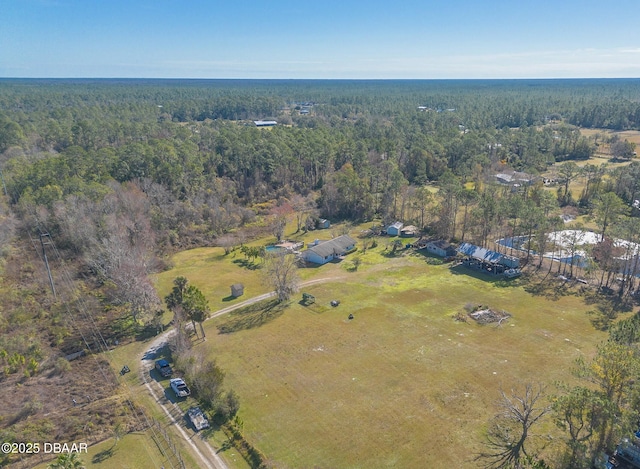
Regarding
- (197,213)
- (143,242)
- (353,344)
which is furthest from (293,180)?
(353,344)

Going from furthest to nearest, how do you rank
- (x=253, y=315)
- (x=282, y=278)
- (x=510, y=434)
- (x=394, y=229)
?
1. (x=394, y=229)
2. (x=282, y=278)
3. (x=253, y=315)
4. (x=510, y=434)

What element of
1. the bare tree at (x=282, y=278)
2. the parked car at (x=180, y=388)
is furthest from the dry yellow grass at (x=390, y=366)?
the parked car at (x=180, y=388)

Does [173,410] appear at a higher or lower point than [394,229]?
higher

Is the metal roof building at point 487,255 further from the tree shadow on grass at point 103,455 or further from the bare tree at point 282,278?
the tree shadow on grass at point 103,455

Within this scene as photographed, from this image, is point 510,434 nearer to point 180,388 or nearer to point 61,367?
point 180,388

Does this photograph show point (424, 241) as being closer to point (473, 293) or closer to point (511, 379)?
point (473, 293)

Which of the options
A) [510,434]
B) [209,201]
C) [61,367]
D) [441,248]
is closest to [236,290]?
[61,367]

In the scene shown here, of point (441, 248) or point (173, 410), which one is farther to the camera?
point (441, 248)
